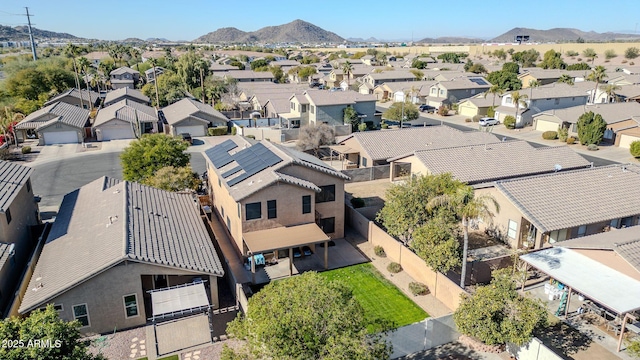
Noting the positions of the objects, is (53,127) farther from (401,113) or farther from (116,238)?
(401,113)

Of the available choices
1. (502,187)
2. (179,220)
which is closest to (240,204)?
(179,220)

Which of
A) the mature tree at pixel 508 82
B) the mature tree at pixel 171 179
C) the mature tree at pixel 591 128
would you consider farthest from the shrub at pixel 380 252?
the mature tree at pixel 508 82

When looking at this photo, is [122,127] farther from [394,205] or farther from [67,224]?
[394,205]

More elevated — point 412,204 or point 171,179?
point 412,204

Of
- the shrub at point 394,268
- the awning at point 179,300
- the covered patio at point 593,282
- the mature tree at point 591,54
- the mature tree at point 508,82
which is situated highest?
the mature tree at point 591,54

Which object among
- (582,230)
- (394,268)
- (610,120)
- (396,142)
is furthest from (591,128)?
(394,268)

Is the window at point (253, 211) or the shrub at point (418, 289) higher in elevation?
the window at point (253, 211)

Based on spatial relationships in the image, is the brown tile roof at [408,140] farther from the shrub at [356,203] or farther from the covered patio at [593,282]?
the covered patio at [593,282]
